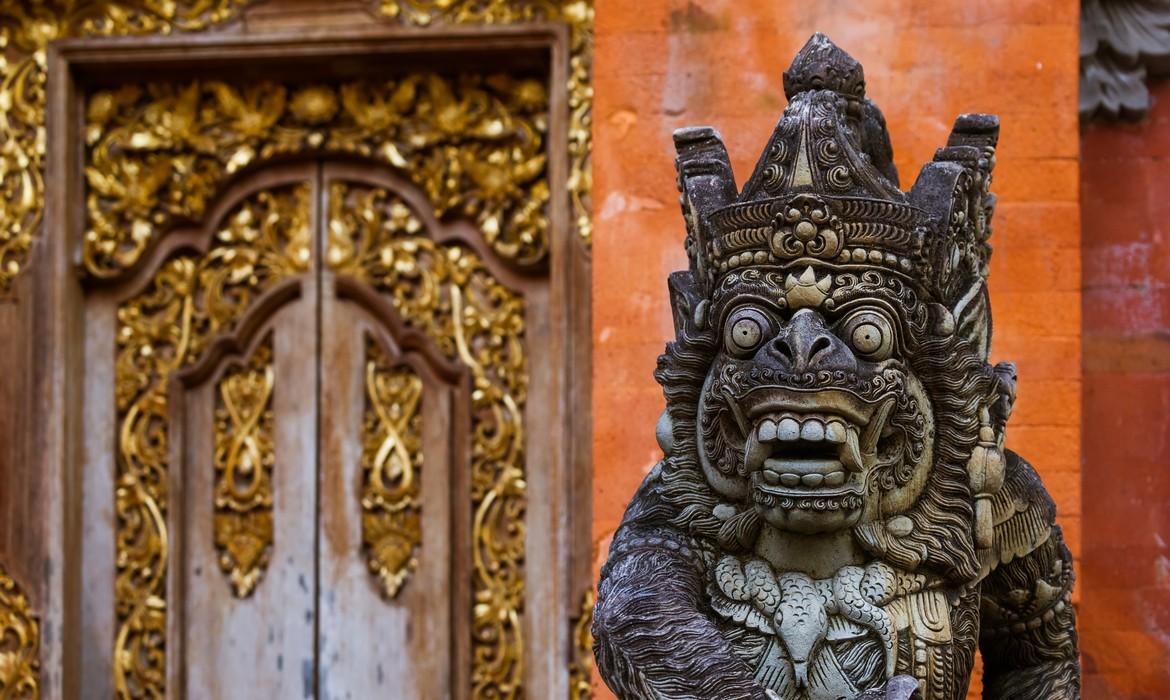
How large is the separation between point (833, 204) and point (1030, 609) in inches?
38.0

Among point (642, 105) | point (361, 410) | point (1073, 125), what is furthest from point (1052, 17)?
point (361, 410)

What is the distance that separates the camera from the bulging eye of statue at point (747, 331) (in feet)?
12.5

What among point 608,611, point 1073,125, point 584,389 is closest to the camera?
point 608,611

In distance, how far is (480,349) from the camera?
6707mm

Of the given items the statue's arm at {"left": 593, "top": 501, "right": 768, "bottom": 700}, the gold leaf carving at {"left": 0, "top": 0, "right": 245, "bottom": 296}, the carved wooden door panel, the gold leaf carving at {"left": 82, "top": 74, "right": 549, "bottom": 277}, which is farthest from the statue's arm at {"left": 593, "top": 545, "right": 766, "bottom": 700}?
the gold leaf carving at {"left": 0, "top": 0, "right": 245, "bottom": 296}

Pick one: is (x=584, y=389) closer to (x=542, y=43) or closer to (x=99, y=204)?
(x=542, y=43)

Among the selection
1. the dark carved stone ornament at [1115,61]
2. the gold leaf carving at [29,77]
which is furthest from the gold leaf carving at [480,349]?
the dark carved stone ornament at [1115,61]

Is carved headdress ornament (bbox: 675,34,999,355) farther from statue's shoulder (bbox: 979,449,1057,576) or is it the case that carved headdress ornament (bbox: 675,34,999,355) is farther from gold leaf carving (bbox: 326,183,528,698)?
gold leaf carving (bbox: 326,183,528,698)

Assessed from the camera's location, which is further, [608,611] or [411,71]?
[411,71]

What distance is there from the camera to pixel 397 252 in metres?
6.76

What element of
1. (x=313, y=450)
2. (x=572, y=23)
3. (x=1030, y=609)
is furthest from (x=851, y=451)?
(x=313, y=450)

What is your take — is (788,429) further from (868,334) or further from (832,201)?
(832,201)

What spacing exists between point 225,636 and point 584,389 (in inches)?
55.2

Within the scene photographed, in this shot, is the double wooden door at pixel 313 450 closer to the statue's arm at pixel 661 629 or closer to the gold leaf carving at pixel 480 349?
the gold leaf carving at pixel 480 349
